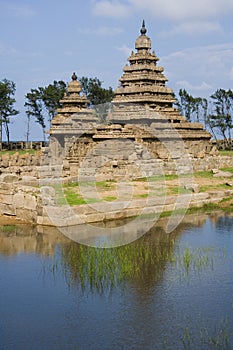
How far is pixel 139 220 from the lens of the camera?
63.3ft

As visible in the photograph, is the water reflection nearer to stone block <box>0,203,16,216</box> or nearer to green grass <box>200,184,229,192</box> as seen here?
stone block <box>0,203,16,216</box>

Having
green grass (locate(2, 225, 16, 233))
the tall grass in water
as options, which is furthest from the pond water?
green grass (locate(2, 225, 16, 233))

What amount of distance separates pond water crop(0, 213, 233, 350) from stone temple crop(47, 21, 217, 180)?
11332mm

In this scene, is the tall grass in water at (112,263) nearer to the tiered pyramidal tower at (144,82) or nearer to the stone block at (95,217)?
the stone block at (95,217)

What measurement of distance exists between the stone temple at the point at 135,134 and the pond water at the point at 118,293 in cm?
1133

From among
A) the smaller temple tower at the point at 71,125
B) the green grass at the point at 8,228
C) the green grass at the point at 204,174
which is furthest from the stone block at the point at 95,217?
the smaller temple tower at the point at 71,125

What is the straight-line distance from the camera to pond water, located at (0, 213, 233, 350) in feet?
31.5

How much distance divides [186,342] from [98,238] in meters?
7.66

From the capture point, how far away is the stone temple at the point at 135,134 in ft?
98.2

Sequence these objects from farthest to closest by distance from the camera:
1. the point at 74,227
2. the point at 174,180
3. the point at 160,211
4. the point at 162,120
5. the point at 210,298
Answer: the point at 162,120
the point at 174,180
the point at 160,211
the point at 74,227
the point at 210,298

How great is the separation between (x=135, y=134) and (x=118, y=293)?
19.8m

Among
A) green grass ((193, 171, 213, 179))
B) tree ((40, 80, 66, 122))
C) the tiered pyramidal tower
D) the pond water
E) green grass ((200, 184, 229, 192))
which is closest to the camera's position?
the pond water

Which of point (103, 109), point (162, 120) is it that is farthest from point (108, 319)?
point (103, 109)

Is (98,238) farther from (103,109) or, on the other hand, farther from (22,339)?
(103,109)
